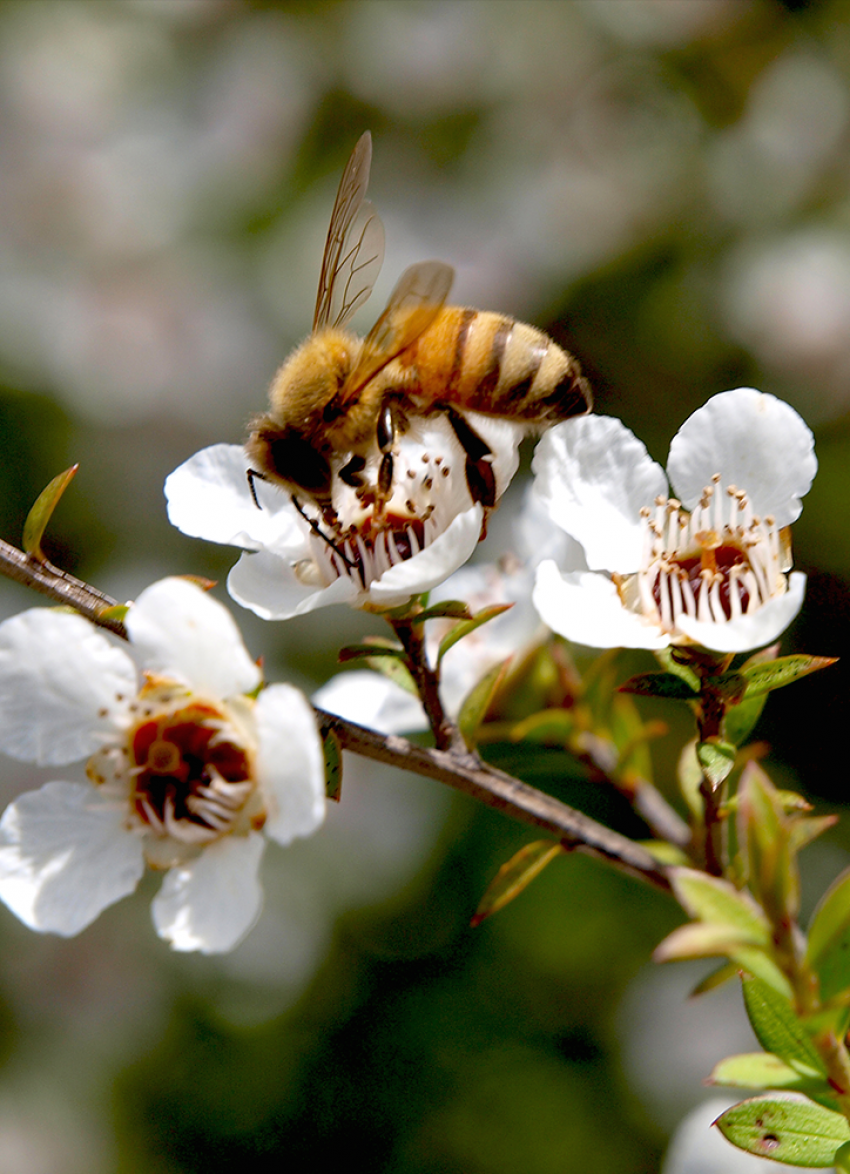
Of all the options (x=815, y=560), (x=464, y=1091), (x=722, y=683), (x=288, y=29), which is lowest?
(x=464, y=1091)

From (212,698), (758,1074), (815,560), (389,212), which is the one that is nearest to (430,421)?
(212,698)

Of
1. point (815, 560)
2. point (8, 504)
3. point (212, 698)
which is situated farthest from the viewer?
point (8, 504)

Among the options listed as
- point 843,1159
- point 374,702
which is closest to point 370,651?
point 374,702

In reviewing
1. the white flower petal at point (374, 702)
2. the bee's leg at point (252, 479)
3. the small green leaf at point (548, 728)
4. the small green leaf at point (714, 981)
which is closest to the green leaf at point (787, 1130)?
the small green leaf at point (714, 981)

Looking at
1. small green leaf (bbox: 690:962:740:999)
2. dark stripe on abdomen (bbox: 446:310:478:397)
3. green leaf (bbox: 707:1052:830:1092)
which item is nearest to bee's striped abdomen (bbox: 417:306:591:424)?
dark stripe on abdomen (bbox: 446:310:478:397)

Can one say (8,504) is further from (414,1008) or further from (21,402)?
(414,1008)

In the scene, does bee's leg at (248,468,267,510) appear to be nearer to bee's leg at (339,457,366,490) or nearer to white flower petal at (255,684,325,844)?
bee's leg at (339,457,366,490)

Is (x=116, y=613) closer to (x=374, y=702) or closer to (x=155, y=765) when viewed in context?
(x=155, y=765)
